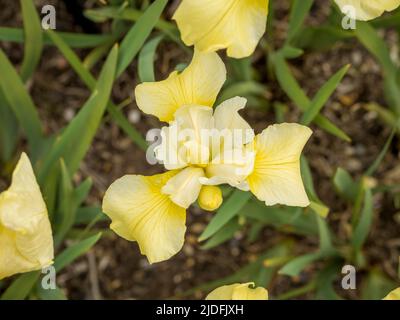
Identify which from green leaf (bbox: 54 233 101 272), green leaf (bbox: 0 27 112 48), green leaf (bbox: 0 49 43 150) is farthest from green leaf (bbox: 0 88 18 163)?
green leaf (bbox: 54 233 101 272)

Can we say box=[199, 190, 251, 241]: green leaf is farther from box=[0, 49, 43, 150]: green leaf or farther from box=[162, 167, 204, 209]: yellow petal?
box=[0, 49, 43, 150]: green leaf

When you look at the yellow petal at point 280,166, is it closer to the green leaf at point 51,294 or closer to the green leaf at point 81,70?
the green leaf at point 81,70

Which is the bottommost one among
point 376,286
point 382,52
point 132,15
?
point 376,286

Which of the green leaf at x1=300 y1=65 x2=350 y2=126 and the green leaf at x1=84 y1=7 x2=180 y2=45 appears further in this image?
the green leaf at x1=84 y1=7 x2=180 y2=45

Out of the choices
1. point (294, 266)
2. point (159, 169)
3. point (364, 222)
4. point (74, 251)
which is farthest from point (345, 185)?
point (74, 251)

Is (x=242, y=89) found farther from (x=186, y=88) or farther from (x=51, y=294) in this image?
(x=51, y=294)
